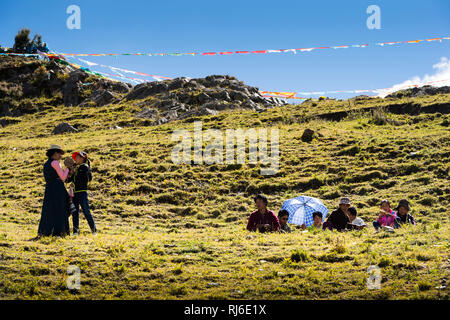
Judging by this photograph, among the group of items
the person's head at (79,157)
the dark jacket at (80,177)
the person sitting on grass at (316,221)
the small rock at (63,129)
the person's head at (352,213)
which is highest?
the small rock at (63,129)

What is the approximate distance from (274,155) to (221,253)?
13.4 m

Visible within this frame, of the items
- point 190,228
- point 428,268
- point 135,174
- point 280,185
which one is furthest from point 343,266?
point 135,174

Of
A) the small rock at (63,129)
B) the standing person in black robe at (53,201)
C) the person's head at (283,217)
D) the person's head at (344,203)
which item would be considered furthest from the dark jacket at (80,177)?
the small rock at (63,129)

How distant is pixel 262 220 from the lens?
34.8 ft

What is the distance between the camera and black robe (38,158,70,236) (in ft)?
29.2

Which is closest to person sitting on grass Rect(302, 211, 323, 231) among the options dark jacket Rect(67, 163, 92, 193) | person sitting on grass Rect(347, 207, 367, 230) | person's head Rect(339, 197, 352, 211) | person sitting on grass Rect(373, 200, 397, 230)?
person's head Rect(339, 197, 352, 211)

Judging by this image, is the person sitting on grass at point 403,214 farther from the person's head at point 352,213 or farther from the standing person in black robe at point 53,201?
the standing person in black robe at point 53,201

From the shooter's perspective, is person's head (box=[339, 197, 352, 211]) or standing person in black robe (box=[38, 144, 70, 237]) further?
person's head (box=[339, 197, 352, 211])

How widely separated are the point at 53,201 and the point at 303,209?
6497mm

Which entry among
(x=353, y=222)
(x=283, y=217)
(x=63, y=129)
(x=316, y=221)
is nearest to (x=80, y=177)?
(x=283, y=217)

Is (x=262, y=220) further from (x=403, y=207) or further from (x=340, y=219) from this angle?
(x=403, y=207)

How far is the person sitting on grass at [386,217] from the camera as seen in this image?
10.1m

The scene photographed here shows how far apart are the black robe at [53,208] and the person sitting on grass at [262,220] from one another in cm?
449

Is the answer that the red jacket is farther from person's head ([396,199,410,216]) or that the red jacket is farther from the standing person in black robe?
the standing person in black robe
